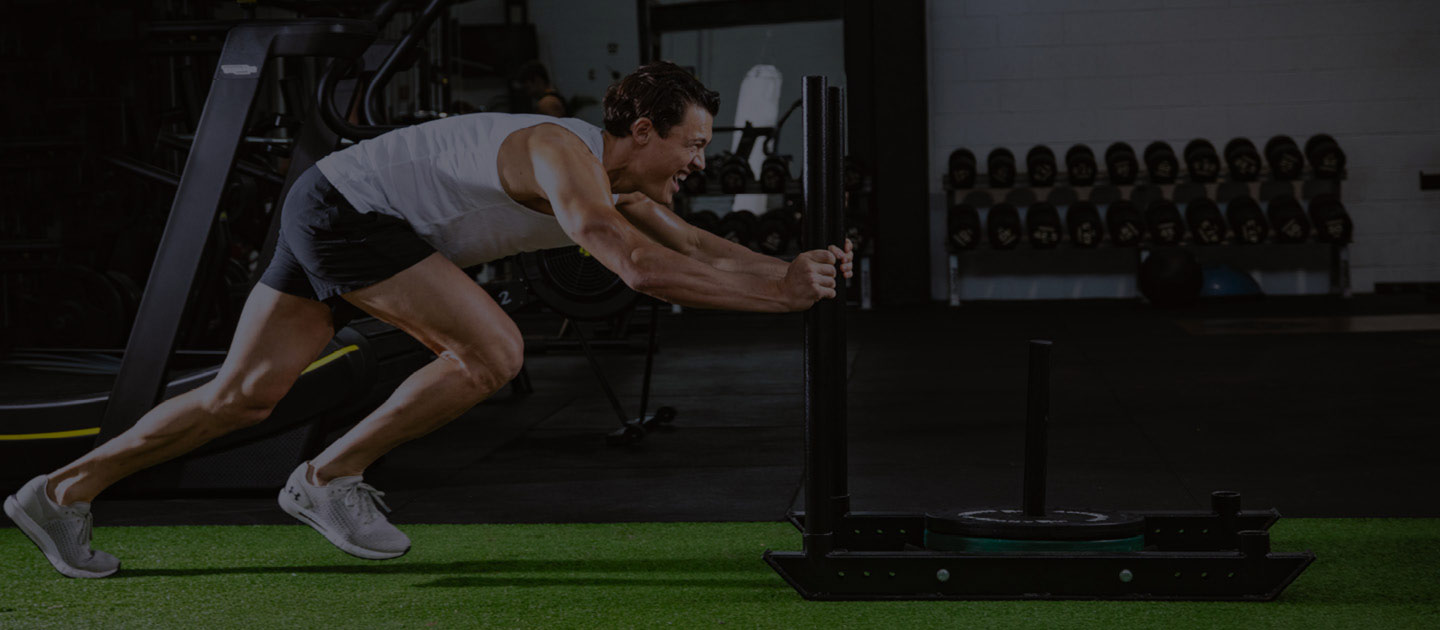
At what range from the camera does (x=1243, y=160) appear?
8914 mm

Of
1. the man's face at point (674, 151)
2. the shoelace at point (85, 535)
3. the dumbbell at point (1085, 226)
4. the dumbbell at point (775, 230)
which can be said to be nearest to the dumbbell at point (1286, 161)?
the dumbbell at point (1085, 226)

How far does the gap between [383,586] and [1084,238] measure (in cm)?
740

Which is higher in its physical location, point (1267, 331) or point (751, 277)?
point (751, 277)

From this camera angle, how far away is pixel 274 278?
7.40ft

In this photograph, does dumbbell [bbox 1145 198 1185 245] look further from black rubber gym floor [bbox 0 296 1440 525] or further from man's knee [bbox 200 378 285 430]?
man's knee [bbox 200 378 285 430]

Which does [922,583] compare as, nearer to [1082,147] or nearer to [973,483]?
[973,483]

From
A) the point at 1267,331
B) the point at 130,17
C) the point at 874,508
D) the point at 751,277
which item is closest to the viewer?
the point at 751,277

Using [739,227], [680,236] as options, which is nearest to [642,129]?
[680,236]

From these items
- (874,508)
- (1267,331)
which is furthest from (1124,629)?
(1267,331)

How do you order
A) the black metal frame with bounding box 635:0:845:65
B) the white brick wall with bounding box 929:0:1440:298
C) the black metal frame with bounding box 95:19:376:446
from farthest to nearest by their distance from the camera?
the black metal frame with bounding box 635:0:845:65 → the white brick wall with bounding box 929:0:1440:298 → the black metal frame with bounding box 95:19:376:446

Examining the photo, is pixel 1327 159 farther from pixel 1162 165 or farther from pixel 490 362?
pixel 490 362

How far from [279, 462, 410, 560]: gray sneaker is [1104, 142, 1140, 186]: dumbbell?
7.56m

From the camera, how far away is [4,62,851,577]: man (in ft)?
Answer: 6.78

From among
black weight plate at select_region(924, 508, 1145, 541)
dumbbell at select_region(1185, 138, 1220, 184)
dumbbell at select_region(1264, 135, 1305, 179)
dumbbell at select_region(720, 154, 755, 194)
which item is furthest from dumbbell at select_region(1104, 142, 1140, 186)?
black weight plate at select_region(924, 508, 1145, 541)
